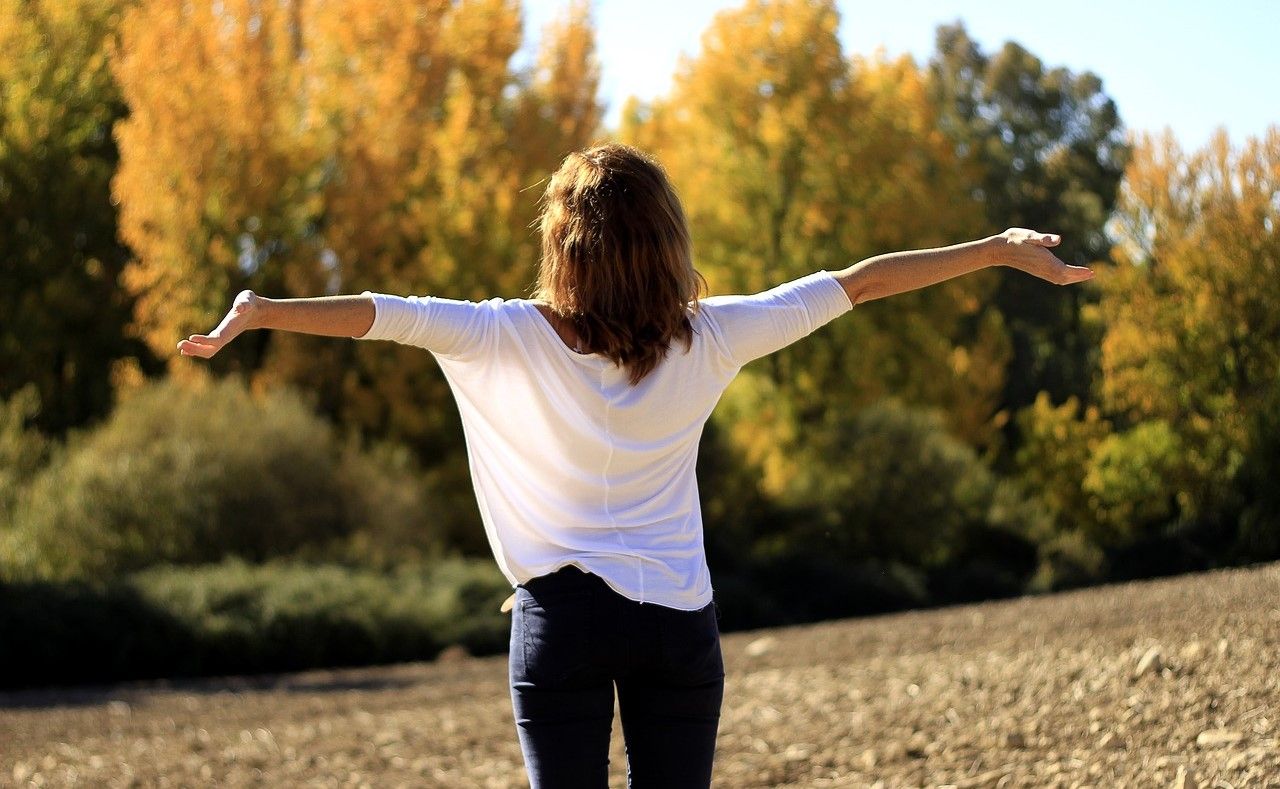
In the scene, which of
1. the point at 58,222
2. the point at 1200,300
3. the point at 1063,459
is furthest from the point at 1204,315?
the point at 58,222

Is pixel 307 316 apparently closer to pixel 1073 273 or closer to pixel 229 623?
pixel 1073 273

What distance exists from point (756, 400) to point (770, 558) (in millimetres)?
6782

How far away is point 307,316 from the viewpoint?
2.62 m

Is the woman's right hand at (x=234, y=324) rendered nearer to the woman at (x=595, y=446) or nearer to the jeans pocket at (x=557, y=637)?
the woman at (x=595, y=446)

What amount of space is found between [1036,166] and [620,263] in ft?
98.9

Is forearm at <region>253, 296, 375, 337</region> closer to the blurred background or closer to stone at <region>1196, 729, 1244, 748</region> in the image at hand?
stone at <region>1196, 729, 1244, 748</region>

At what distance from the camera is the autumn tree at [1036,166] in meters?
28.0

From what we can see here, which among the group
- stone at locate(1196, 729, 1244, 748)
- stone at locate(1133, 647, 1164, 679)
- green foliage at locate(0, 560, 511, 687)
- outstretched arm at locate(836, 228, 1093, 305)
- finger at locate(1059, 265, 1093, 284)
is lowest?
green foliage at locate(0, 560, 511, 687)

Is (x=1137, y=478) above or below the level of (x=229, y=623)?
above

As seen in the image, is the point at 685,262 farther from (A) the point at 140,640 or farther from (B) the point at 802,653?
(A) the point at 140,640

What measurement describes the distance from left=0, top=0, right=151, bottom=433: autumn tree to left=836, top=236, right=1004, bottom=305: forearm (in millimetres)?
20901

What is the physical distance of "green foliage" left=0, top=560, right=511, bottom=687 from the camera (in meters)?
13.4

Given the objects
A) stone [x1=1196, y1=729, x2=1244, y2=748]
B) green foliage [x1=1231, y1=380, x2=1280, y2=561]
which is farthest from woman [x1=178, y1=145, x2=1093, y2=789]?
green foliage [x1=1231, y1=380, x2=1280, y2=561]

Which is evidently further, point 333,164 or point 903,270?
point 333,164
